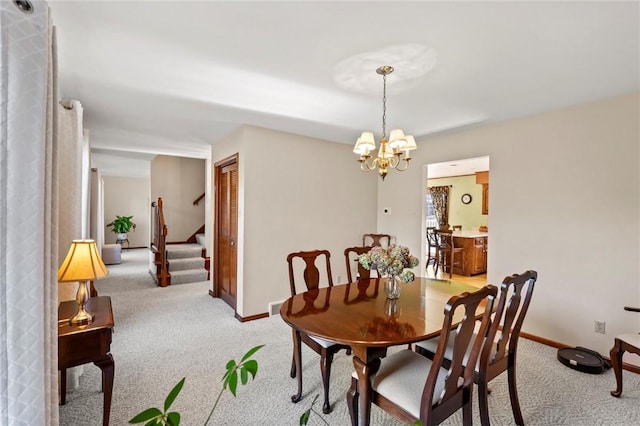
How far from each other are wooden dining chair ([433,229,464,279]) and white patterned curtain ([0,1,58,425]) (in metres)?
5.95

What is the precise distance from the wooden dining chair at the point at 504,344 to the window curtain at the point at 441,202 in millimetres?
7622

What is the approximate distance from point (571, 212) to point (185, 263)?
18.7 feet

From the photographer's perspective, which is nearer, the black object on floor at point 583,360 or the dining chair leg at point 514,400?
the dining chair leg at point 514,400

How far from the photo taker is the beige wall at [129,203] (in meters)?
9.48

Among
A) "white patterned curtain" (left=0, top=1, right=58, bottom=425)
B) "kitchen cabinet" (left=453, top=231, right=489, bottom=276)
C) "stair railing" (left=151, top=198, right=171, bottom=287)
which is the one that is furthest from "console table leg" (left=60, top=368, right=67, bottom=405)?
"kitchen cabinet" (left=453, top=231, right=489, bottom=276)

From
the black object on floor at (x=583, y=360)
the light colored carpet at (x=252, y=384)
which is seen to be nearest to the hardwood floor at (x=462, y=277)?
the light colored carpet at (x=252, y=384)

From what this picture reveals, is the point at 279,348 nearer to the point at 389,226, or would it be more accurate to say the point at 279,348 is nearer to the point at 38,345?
the point at 38,345

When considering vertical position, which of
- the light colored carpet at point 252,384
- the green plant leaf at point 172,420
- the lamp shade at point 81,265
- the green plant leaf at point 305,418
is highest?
the lamp shade at point 81,265

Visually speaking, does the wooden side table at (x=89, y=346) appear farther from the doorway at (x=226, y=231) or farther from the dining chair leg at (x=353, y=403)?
the doorway at (x=226, y=231)

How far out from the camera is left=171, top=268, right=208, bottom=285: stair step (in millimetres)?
5312

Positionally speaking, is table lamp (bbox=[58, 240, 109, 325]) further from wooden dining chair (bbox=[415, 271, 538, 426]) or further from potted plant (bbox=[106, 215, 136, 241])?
potted plant (bbox=[106, 215, 136, 241])

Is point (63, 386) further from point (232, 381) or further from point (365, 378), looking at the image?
point (232, 381)

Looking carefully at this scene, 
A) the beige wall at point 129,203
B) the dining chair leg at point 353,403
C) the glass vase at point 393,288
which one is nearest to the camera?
the dining chair leg at point 353,403

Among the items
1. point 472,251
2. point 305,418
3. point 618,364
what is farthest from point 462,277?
point 305,418
